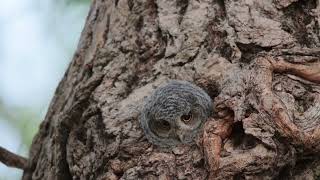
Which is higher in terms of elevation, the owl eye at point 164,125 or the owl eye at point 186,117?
the owl eye at point 186,117

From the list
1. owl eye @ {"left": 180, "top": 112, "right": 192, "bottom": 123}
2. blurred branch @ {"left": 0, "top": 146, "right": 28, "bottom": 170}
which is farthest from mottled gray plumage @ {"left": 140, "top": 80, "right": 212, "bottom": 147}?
blurred branch @ {"left": 0, "top": 146, "right": 28, "bottom": 170}

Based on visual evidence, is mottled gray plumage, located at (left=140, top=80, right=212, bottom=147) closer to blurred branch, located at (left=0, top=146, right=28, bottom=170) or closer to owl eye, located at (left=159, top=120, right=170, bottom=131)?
owl eye, located at (left=159, top=120, right=170, bottom=131)

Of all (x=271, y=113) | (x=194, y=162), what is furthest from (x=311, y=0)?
(x=194, y=162)

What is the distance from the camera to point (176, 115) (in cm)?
121

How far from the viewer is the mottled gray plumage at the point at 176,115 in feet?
3.98

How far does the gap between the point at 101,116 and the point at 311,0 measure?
0.47 m

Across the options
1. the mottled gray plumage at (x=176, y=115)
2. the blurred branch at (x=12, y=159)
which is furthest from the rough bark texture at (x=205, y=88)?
the blurred branch at (x=12, y=159)

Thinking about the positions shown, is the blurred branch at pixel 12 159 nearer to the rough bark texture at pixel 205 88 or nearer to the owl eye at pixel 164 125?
the rough bark texture at pixel 205 88

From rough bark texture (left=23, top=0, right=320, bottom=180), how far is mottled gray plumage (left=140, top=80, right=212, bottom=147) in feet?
0.06

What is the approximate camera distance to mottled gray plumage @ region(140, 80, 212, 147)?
121cm

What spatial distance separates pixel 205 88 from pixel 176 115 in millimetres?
112

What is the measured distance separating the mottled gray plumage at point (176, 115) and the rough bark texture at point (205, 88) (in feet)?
0.06

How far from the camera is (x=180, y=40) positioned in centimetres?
141

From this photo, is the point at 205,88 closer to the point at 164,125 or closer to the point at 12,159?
the point at 164,125
